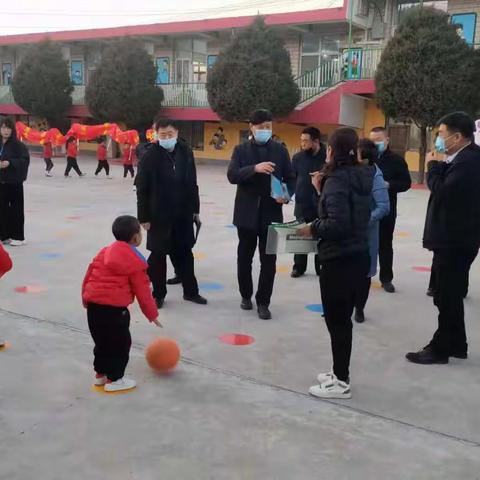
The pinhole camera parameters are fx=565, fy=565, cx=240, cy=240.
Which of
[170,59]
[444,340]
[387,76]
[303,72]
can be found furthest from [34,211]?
[170,59]

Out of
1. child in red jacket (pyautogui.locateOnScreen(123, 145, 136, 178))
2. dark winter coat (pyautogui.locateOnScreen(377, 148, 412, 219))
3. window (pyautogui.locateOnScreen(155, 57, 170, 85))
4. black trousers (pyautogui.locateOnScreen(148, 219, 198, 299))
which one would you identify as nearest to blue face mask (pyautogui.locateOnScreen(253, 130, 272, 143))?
black trousers (pyautogui.locateOnScreen(148, 219, 198, 299))

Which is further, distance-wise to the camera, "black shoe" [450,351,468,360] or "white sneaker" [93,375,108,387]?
"black shoe" [450,351,468,360]

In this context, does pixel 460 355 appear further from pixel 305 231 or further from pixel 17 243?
pixel 17 243

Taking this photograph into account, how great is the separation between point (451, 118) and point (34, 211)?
795cm

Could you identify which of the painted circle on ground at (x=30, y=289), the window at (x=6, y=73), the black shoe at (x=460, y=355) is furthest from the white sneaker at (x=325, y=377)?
Answer: the window at (x=6, y=73)

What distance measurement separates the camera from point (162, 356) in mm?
3297

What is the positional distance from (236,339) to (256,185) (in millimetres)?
1244

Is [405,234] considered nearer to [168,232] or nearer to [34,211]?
[168,232]

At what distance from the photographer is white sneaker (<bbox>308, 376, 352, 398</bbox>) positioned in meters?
3.10

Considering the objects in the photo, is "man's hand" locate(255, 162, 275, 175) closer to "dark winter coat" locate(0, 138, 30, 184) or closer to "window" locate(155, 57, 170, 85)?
"dark winter coat" locate(0, 138, 30, 184)

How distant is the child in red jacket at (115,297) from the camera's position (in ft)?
9.77

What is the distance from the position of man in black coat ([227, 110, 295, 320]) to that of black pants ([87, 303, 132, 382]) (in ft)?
5.22

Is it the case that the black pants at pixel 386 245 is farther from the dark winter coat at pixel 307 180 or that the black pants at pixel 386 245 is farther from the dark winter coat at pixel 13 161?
the dark winter coat at pixel 13 161

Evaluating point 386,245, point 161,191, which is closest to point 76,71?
point 161,191
